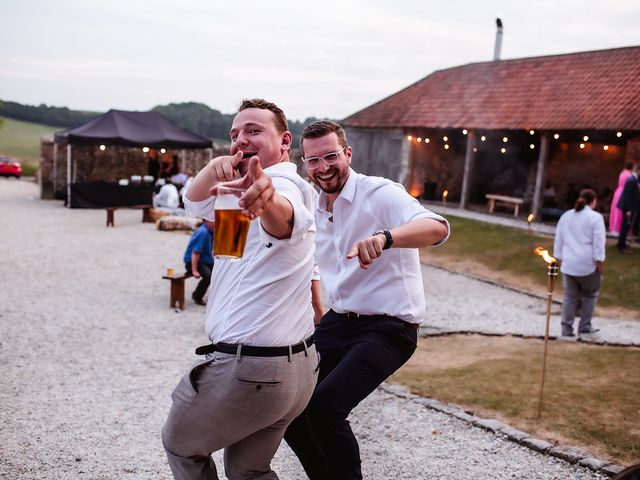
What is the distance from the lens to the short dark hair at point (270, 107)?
2.41m

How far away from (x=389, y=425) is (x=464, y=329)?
4.34 metres

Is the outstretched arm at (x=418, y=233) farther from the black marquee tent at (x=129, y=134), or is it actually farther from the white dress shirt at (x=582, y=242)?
the black marquee tent at (x=129, y=134)

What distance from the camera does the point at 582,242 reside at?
28.6 ft

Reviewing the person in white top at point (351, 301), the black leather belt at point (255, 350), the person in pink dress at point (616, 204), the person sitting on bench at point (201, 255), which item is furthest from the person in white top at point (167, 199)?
the black leather belt at point (255, 350)

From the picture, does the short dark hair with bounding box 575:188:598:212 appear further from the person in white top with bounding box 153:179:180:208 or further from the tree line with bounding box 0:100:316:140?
the tree line with bounding box 0:100:316:140

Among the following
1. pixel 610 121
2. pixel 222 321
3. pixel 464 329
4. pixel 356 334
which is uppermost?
pixel 610 121

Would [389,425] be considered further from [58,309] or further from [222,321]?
[58,309]

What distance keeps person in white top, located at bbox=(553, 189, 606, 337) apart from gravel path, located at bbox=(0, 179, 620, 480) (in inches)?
43.7

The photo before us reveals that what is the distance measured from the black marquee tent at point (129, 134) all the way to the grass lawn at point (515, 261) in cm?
983

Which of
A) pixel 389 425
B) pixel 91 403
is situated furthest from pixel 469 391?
pixel 91 403

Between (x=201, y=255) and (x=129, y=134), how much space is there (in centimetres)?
1328

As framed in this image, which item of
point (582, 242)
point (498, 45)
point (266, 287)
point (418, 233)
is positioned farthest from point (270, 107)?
point (498, 45)

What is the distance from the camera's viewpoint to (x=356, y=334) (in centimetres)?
343

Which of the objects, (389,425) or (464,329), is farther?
(464,329)
